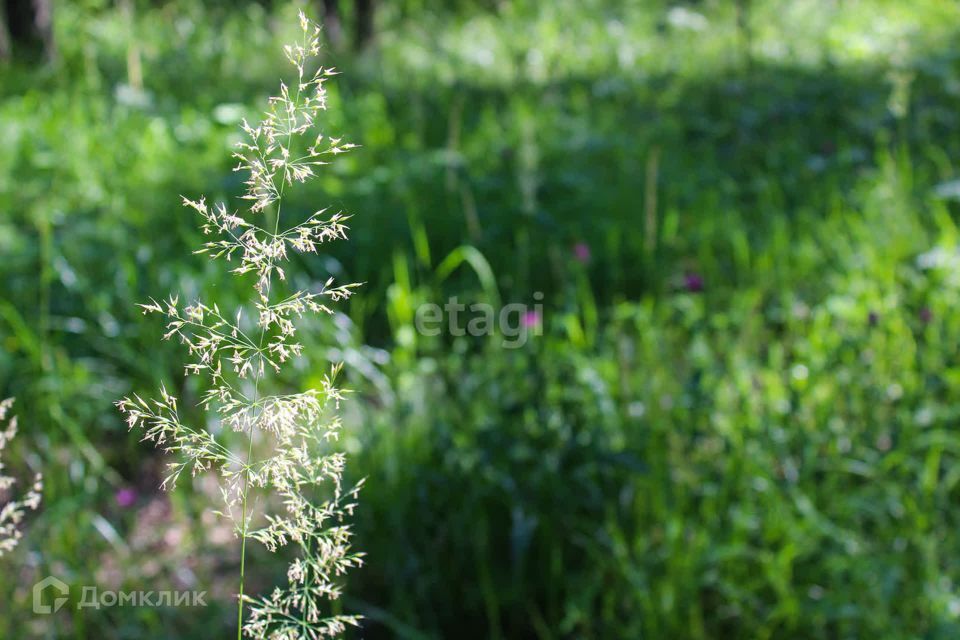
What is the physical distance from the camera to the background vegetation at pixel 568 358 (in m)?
1.74

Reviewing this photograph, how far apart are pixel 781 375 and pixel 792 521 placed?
2.01 feet

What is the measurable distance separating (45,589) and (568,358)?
1.12 metres

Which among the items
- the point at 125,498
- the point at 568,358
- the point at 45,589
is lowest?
the point at 45,589

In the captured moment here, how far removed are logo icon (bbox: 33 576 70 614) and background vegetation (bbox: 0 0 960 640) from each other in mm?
36

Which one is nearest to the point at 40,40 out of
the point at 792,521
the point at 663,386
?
the point at 663,386

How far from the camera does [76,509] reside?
6.19 ft

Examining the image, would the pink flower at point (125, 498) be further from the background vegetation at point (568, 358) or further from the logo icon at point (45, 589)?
the logo icon at point (45, 589)

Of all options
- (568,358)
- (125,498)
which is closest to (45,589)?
(125,498)

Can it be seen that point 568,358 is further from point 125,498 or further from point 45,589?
point 45,589

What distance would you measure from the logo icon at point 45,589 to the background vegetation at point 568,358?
4cm

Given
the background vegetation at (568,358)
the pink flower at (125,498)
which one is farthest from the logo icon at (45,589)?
the pink flower at (125,498)

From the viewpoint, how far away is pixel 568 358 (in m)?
2.03

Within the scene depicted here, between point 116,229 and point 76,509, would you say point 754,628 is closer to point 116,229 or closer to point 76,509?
point 76,509

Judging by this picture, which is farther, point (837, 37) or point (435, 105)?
point (837, 37)
